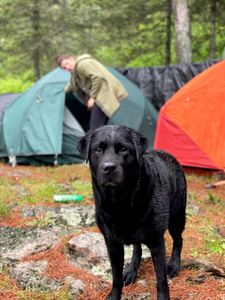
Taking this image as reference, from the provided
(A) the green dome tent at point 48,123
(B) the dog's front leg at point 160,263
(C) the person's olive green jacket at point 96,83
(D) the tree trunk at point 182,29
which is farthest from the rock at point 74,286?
(D) the tree trunk at point 182,29

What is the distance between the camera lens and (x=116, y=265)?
3.36 metres

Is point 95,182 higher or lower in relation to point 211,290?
higher

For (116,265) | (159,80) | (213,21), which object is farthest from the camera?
(213,21)

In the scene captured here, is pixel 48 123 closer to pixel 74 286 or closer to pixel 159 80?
pixel 159 80

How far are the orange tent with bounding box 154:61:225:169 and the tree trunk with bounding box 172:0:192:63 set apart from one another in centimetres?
415

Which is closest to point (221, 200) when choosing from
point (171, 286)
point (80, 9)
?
point (171, 286)

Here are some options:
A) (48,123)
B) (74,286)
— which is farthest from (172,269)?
(48,123)

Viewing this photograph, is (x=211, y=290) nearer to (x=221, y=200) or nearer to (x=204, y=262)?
(x=204, y=262)

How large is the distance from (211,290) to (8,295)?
1554 mm

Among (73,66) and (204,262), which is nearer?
(204,262)

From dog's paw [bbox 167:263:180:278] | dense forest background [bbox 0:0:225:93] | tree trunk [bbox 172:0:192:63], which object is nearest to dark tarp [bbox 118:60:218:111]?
tree trunk [bbox 172:0:192:63]

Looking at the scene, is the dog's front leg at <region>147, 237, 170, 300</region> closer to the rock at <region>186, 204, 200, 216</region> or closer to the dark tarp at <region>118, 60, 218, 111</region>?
the rock at <region>186, 204, 200, 216</region>

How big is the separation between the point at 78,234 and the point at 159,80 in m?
6.19

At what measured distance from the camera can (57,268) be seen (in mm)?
3957
